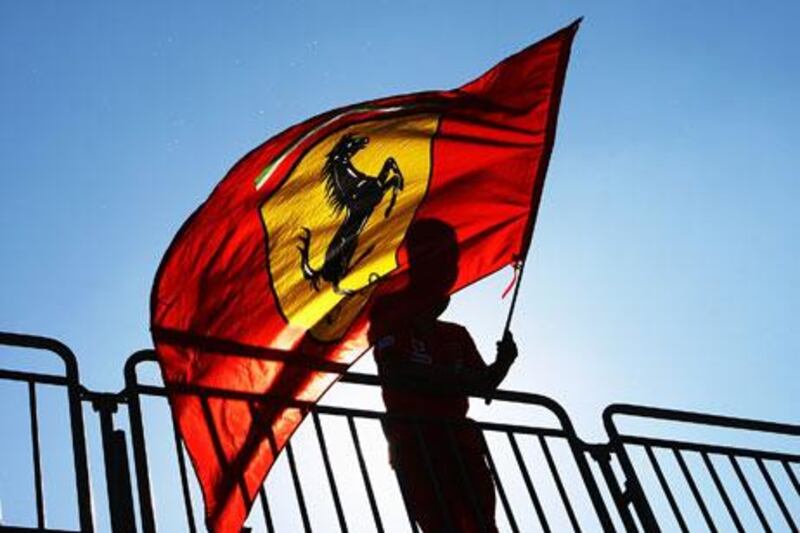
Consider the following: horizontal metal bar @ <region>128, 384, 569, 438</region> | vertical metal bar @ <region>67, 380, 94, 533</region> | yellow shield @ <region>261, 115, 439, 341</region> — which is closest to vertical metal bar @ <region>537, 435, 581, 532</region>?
horizontal metal bar @ <region>128, 384, 569, 438</region>

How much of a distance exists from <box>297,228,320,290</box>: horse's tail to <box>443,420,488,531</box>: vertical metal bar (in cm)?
105

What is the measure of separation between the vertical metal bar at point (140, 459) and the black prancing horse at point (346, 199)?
1.24m

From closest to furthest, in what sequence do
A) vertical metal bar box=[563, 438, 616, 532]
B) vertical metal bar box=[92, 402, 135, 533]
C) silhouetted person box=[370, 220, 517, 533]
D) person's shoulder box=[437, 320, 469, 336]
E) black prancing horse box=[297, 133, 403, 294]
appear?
1. vertical metal bar box=[92, 402, 135, 533]
2. silhouetted person box=[370, 220, 517, 533]
3. vertical metal bar box=[563, 438, 616, 532]
4. black prancing horse box=[297, 133, 403, 294]
5. person's shoulder box=[437, 320, 469, 336]

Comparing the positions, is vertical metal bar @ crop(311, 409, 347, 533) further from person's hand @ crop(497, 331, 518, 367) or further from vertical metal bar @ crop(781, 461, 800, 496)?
vertical metal bar @ crop(781, 461, 800, 496)

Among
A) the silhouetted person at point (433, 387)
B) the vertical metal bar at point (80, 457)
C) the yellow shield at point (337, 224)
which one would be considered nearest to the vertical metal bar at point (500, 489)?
the silhouetted person at point (433, 387)

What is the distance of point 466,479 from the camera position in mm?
4777

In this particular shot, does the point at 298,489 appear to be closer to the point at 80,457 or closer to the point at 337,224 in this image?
the point at 80,457

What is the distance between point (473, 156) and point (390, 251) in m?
0.87

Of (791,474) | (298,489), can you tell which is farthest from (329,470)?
(791,474)

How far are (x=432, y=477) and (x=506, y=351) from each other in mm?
989

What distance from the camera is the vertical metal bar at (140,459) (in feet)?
Answer: 12.7

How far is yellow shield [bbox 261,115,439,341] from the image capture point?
16.9ft

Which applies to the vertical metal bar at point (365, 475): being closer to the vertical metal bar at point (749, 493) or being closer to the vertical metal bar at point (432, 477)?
the vertical metal bar at point (432, 477)

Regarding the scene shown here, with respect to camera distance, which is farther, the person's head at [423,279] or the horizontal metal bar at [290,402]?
the person's head at [423,279]
